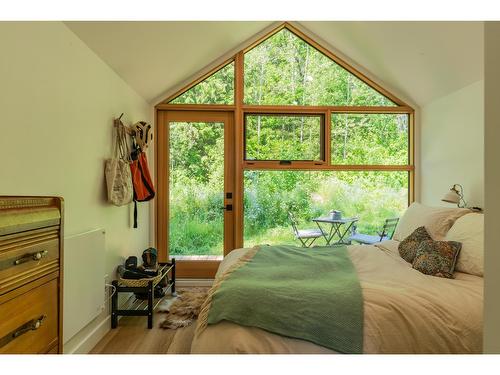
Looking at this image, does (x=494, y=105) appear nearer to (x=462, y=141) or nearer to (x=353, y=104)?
(x=462, y=141)

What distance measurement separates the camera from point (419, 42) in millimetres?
2770

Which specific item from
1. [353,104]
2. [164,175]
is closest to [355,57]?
[353,104]

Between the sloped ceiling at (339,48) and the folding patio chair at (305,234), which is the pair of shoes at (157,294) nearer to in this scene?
the folding patio chair at (305,234)

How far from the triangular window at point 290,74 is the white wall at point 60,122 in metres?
1.63

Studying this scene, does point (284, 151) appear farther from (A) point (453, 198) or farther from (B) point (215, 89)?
(A) point (453, 198)

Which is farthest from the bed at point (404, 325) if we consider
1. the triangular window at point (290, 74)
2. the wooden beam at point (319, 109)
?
the triangular window at point (290, 74)

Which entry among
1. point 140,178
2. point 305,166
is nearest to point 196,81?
point 140,178

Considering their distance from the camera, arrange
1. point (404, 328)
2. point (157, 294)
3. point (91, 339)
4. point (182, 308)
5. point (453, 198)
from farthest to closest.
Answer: point (157, 294) → point (182, 308) → point (453, 198) → point (91, 339) → point (404, 328)

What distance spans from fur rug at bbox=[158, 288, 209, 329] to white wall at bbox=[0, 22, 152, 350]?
56cm

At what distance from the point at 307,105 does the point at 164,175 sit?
1.95 meters

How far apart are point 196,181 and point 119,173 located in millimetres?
1317

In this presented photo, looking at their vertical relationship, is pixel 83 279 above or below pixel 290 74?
below

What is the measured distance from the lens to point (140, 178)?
3.02m

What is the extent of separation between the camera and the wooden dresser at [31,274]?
0.85m
